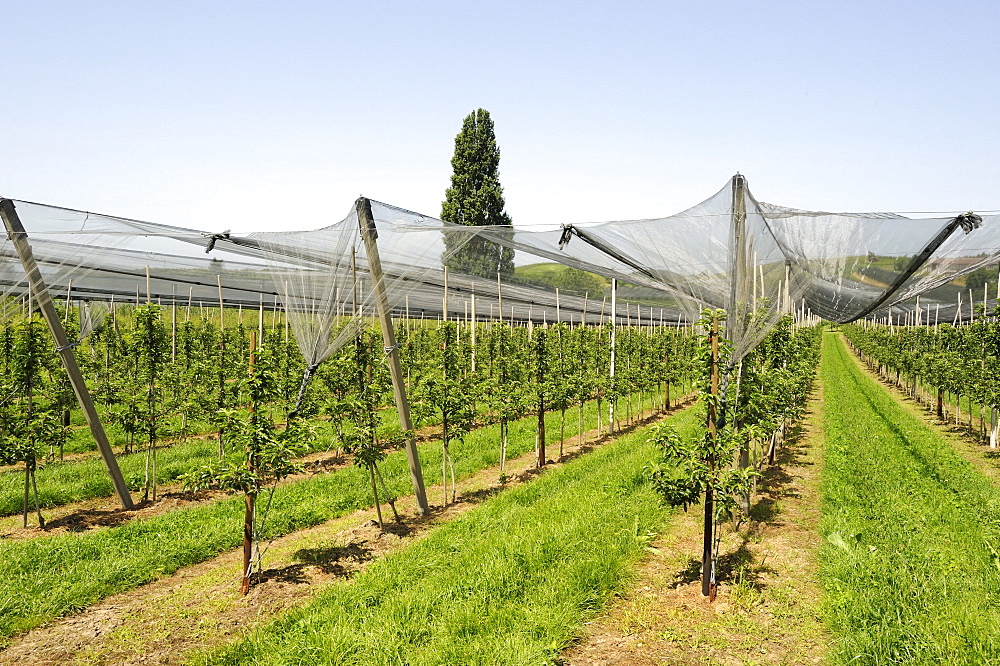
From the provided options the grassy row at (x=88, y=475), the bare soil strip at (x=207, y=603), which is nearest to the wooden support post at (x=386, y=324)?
the grassy row at (x=88, y=475)

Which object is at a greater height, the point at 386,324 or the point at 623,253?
the point at 623,253

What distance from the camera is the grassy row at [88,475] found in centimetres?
904

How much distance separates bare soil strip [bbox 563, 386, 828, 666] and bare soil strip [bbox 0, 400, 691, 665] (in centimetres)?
309

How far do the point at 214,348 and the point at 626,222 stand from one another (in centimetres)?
1841

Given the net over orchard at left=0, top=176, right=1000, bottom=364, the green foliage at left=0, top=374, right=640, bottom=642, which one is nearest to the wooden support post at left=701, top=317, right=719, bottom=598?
the net over orchard at left=0, top=176, right=1000, bottom=364

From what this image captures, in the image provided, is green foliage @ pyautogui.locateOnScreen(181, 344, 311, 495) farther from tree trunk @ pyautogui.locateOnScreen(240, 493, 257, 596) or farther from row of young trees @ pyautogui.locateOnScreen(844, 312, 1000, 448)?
row of young trees @ pyautogui.locateOnScreen(844, 312, 1000, 448)

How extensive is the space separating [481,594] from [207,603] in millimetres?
2824

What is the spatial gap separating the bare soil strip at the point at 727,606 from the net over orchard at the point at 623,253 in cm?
244

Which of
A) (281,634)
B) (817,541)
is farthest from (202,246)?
(817,541)

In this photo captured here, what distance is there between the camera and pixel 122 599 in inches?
235

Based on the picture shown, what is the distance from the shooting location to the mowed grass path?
4.52m

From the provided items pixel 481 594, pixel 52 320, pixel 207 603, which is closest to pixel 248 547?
pixel 207 603

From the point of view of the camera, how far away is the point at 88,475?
1009cm

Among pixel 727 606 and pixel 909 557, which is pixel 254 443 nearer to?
pixel 727 606
